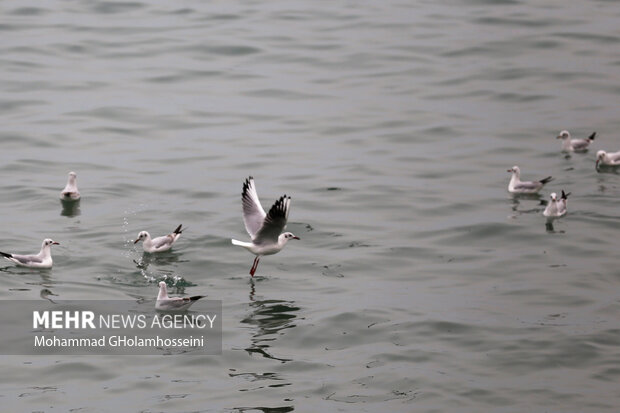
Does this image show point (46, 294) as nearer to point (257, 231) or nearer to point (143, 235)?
point (143, 235)

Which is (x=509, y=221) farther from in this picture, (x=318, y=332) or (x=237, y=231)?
(x=318, y=332)

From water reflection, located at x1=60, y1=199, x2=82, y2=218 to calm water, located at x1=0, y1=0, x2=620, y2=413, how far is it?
12 centimetres

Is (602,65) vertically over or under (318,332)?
over

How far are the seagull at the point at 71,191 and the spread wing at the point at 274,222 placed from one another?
19.3 feet

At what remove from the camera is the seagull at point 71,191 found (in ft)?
81.9

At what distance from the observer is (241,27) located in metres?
40.1

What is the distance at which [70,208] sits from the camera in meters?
25.0

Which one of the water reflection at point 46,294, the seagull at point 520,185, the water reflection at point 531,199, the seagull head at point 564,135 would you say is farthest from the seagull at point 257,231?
the seagull head at point 564,135

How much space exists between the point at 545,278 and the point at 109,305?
747 centimetres

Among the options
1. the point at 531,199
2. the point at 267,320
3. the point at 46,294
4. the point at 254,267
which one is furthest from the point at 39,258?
the point at 531,199

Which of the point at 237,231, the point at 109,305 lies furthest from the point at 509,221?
the point at 109,305

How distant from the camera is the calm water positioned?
55.6 ft

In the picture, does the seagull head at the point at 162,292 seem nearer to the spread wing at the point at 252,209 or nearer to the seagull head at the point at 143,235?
the spread wing at the point at 252,209

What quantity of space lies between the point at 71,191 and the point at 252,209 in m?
5.67
